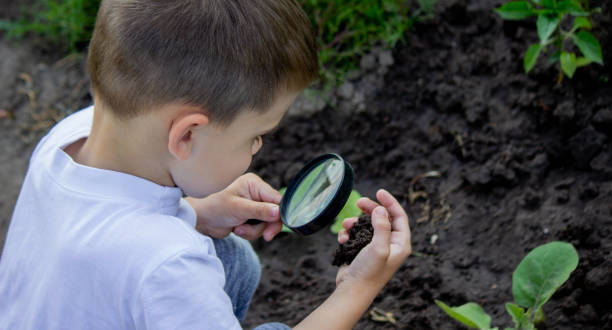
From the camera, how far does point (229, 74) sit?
5.29ft

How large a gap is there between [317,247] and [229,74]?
136 centimetres

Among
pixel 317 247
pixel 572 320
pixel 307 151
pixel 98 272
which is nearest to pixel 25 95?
pixel 307 151

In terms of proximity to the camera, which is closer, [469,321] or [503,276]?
[469,321]

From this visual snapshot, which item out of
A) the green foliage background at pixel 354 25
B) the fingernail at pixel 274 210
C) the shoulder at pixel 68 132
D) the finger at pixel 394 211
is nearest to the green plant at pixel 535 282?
the finger at pixel 394 211

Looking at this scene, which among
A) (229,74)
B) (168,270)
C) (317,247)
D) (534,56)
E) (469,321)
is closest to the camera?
(168,270)

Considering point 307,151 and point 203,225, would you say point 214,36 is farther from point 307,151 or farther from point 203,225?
point 307,151

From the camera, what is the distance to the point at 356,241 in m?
1.96

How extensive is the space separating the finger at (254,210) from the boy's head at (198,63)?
0.46 metres

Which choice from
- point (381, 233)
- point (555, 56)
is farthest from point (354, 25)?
point (381, 233)

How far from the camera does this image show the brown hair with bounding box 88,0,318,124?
1.57 meters

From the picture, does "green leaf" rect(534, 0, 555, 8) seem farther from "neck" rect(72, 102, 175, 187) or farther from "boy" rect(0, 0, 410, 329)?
"neck" rect(72, 102, 175, 187)

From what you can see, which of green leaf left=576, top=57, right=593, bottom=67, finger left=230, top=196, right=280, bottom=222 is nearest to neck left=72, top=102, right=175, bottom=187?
finger left=230, top=196, right=280, bottom=222

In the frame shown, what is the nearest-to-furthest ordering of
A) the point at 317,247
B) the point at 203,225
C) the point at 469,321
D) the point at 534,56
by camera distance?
the point at 469,321 → the point at 203,225 → the point at 534,56 → the point at 317,247

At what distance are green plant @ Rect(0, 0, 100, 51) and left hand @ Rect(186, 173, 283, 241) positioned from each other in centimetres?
201
